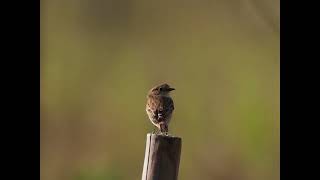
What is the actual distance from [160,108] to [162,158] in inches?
59.3

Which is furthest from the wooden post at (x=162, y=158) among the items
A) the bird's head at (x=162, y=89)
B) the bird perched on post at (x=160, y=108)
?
the bird's head at (x=162, y=89)

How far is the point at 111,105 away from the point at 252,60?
155 cm

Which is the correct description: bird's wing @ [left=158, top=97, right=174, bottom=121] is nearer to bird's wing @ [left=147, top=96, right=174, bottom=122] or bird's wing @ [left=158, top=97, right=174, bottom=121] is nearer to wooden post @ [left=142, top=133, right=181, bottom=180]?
bird's wing @ [left=147, top=96, right=174, bottom=122]

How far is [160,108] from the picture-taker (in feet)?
16.9

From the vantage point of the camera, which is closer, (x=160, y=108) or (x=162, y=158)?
(x=162, y=158)

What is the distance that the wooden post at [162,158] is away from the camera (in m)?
3.67

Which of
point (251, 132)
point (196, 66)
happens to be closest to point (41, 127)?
point (196, 66)

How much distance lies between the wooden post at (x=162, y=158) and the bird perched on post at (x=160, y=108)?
4.65 ft

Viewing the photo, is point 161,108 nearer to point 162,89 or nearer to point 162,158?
point 162,89

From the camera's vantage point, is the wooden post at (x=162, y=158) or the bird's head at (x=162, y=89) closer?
the wooden post at (x=162, y=158)

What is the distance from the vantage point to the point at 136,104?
19.8 ft

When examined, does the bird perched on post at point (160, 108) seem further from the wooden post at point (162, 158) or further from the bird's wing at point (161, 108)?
the wooden post at point (162, 158)

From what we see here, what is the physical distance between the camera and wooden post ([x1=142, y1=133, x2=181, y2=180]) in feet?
12.0

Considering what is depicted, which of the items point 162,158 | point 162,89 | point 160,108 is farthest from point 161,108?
point 162,158
